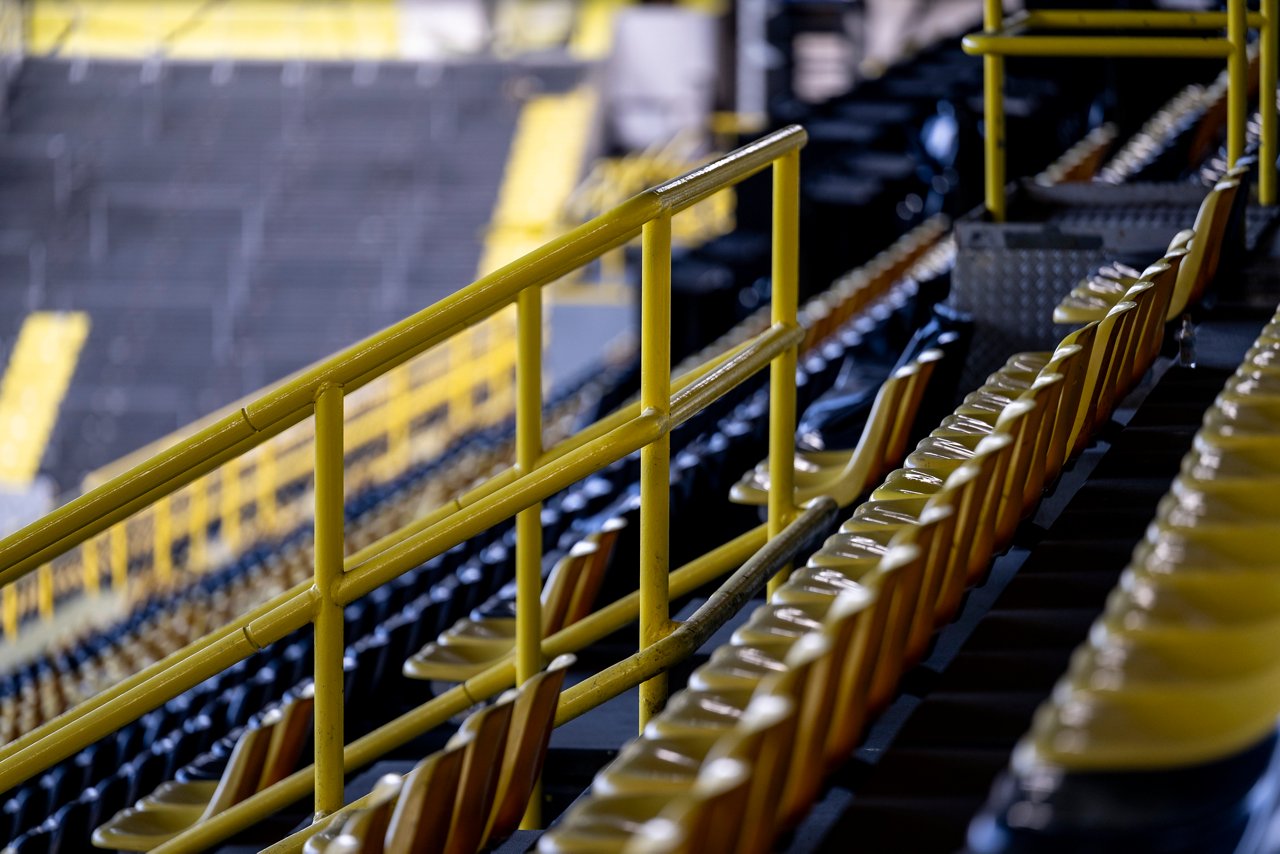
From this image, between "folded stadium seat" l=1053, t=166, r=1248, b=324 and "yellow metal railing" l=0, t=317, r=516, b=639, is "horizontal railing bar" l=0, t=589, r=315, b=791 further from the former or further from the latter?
"yellow metal railing" l=0, t=317, r=516, b=639

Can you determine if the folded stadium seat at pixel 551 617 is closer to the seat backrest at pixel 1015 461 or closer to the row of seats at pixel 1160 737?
the seat backrest at pixel 1015 461

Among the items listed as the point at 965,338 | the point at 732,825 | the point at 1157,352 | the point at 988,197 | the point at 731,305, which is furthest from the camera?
the point at 731,305

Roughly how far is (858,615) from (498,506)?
0.59 m

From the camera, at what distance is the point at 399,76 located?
14125mm

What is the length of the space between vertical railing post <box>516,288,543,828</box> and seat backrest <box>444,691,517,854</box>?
1.05 ft

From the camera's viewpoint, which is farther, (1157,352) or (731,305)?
(731,305)

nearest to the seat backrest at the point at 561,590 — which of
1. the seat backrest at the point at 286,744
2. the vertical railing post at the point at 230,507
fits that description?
the seat backrest at the point at 286,744

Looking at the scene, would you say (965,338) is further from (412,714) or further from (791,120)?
(791,120)

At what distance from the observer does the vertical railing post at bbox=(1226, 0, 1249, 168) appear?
8.76 feet

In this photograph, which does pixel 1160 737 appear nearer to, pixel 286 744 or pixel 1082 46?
pixel 286 744

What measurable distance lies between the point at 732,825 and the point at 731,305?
16.0ft

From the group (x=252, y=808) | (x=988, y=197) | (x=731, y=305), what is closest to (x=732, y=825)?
(x=252, y=808)

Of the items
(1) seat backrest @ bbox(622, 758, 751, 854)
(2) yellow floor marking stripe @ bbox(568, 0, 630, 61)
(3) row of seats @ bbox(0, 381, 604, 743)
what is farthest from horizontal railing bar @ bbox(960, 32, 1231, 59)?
(2) yellow floor marking stripe @ bbox(568, 0, 630, 61)

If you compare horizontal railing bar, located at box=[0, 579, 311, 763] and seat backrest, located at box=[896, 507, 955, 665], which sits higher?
seat backrest, located at box=[896, 507, 955, 665]
